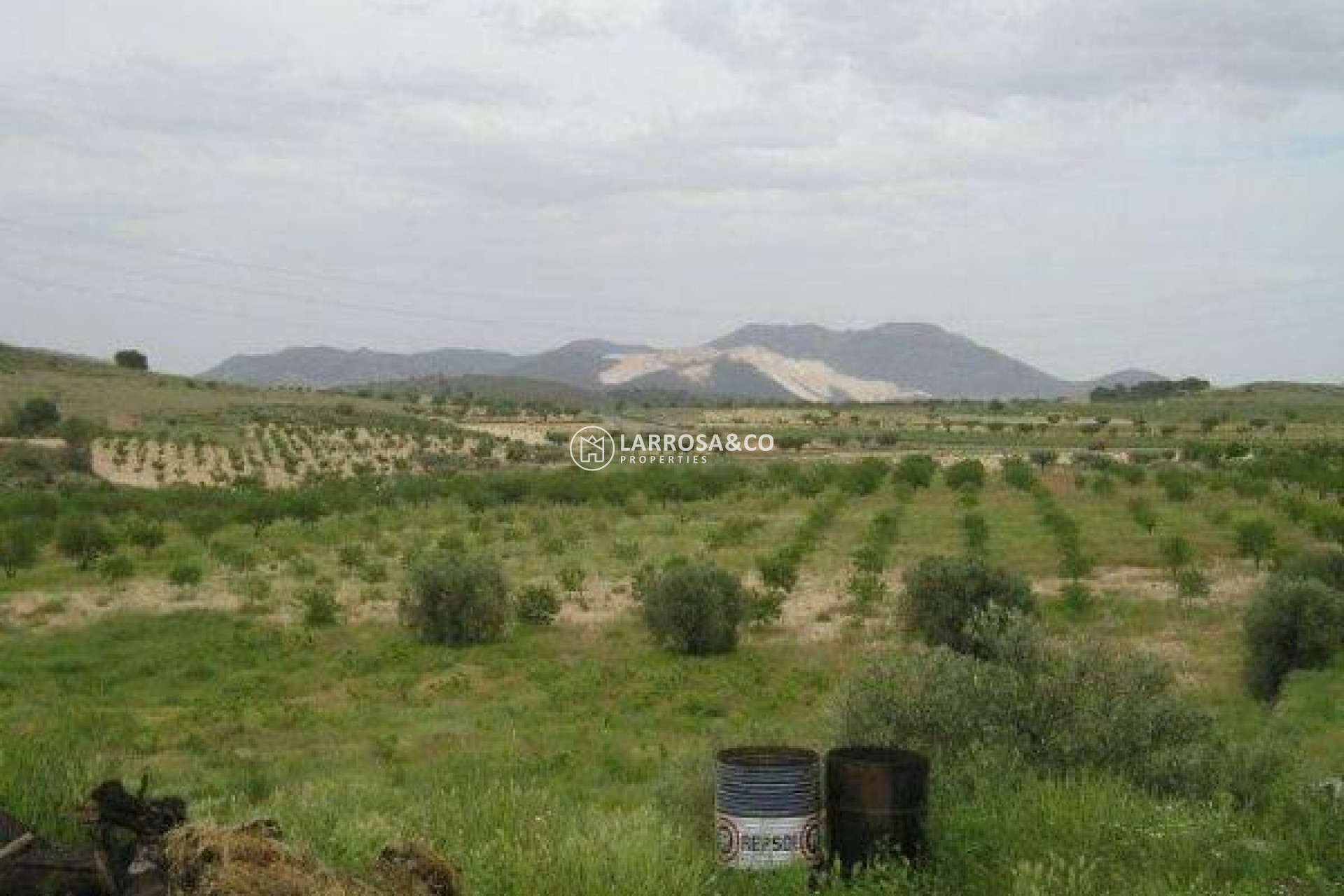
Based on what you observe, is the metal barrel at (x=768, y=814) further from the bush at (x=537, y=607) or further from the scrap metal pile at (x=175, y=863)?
the bush at (x=537, y=607)

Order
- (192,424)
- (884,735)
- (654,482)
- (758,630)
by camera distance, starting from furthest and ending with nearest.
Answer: (192,424)
(654,482)
(758,630)
(884,735)

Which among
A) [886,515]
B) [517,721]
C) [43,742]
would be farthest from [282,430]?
[43,742]

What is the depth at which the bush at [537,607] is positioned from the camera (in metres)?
30.8

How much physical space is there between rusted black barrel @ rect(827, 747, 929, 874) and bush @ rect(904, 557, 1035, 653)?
16.4m

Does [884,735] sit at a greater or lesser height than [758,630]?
greater

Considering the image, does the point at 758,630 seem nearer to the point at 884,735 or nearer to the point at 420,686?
the point at 420,686

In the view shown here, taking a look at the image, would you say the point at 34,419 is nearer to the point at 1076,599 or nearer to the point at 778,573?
the point at 778,573

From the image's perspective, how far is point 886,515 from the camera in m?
49.0

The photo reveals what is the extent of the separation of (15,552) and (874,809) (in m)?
34.9

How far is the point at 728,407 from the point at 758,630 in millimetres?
153420

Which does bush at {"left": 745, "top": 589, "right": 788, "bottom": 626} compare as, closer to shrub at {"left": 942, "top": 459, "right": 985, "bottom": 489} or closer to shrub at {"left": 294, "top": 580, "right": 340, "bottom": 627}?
shrub at {"left": 294, "top": 580, "right": 340, "bottom": 627}

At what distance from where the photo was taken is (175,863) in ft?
26.6

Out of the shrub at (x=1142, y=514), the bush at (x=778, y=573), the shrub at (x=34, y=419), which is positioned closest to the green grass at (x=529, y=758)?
the bush at (x=778, y=573)

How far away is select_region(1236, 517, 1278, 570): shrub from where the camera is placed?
121ft
